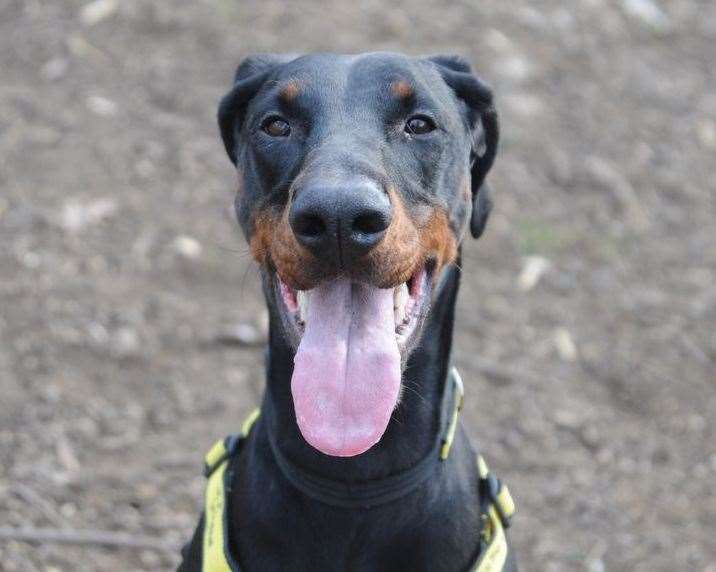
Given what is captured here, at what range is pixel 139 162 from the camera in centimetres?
589

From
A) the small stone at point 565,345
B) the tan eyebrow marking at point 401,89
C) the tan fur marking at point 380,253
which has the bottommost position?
the small stone at point 565,345

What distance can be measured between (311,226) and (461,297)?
3.00 m

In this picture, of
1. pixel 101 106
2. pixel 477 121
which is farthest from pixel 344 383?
pixel 101 106

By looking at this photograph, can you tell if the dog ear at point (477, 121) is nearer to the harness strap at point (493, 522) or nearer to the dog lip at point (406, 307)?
the dog lip at point (406, 307)

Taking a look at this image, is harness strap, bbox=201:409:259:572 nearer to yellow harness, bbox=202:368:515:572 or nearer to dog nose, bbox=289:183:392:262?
yellow harness, bbox=202:368:515:572

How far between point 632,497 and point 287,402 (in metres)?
2.09

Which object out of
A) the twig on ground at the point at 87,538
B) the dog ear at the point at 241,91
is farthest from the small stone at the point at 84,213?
the dog ear at the point at 241,91

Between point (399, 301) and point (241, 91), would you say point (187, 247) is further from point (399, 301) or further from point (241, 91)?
point (399, 301)

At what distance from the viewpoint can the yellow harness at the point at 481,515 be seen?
109 inches

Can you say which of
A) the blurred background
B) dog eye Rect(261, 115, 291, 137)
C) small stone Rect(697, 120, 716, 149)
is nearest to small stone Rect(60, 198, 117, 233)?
the blurred background

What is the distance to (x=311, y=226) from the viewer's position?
239 cm

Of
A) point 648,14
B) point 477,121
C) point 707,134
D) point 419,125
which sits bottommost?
point 707,134

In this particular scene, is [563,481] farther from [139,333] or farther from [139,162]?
[139,162]

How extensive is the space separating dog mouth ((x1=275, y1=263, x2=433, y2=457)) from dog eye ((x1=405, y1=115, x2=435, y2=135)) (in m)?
0.43
